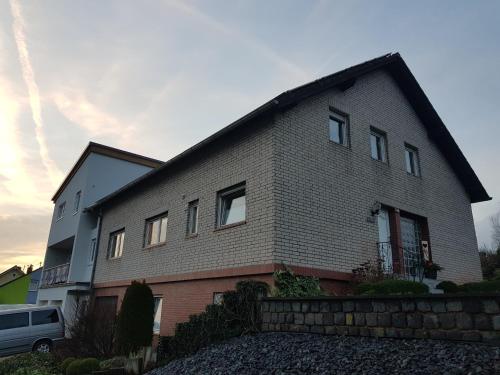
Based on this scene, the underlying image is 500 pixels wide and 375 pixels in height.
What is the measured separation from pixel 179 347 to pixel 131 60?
25.8 feet

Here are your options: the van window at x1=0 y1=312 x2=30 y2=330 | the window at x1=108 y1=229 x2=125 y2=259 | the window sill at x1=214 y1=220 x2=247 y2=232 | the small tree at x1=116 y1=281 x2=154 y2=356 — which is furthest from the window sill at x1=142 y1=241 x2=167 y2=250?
the van window at x1=0 y1=312 x2=30 y2=330

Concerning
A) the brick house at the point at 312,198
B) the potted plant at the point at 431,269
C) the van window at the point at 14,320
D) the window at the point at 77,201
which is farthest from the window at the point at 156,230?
the window at the point at 77,201

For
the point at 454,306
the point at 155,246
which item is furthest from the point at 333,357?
the point at 155,246

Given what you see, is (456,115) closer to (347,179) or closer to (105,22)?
(347,179)

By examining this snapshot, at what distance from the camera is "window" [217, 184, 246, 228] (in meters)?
10.6

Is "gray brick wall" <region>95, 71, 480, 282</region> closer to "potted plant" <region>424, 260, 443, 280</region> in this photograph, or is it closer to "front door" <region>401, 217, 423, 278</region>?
"front door" <region>401, 217, 423, 278</region>

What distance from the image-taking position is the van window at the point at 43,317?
15.1 m

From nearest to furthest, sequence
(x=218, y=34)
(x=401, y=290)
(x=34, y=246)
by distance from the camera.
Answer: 1. (x=401, y=290)
2. (x=218, y=34)
3. (x=34, y=246)

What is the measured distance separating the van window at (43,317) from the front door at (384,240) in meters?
12.9

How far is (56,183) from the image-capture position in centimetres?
2767

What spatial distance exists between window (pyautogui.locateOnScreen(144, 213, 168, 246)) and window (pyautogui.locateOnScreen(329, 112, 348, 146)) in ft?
21.6

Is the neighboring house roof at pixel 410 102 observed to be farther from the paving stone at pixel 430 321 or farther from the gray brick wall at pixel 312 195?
the paving stone at pixel 430 321

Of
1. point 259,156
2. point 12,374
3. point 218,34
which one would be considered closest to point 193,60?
point 218,34

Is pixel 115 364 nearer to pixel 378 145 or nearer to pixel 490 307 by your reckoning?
pixel 490 307
